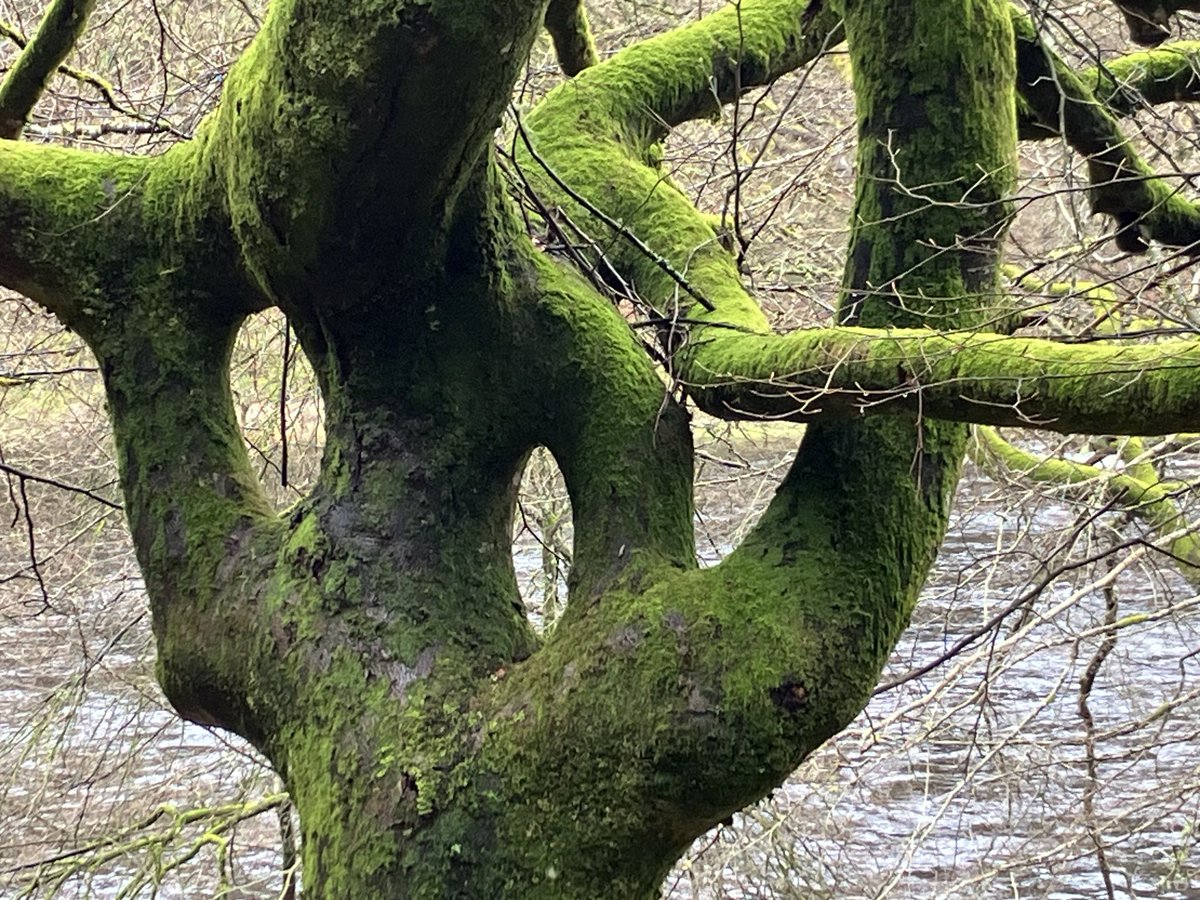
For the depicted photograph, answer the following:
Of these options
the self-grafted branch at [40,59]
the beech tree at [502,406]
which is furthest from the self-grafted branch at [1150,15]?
the self-grafted branch at [40,59]

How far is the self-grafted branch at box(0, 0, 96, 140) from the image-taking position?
2633mm

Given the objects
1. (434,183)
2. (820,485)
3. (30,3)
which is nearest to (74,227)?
(434,183)

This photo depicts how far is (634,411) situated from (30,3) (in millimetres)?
4295

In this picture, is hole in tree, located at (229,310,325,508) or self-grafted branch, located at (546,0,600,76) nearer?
self-grafted branch, located at (546,0,600,76)

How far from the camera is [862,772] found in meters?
6.14

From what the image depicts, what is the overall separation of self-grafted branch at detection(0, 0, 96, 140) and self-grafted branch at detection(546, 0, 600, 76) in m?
1.30

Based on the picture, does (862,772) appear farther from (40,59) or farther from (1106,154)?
(40,59)

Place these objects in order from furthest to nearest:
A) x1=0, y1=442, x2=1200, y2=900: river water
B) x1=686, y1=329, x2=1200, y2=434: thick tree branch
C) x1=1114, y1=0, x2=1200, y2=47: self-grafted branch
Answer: x1=0, y1=442, x2=1200, y2=900: river water, x1=1114, y1=0, x2=1200, y2=47: self-grafted branch, x1=686, y1=329, x2=1200, y2=434: thick tree branch

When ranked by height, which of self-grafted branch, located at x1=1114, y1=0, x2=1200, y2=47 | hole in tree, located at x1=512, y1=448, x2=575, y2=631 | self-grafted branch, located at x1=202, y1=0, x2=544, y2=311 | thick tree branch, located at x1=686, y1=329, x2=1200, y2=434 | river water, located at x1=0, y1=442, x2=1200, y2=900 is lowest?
river water, located at x1=0, y1=442, x2=1200, y2=900

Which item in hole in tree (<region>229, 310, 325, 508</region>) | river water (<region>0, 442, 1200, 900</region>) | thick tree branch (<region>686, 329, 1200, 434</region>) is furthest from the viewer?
hole in tree (<region>229, 310, 325, 508</region>)

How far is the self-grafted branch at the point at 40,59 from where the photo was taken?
2.63 meters

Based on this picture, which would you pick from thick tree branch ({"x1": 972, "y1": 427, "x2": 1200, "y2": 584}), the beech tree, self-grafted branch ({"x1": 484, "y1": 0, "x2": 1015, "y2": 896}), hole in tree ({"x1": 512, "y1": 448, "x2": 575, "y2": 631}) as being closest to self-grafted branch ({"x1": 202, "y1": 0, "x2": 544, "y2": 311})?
the beech tree

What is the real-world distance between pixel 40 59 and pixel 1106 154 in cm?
249

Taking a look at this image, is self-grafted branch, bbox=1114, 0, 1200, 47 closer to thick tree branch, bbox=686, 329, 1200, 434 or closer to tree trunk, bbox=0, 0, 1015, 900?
tree trunk, bbox=0, 0, 1015, 900
